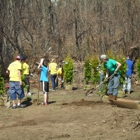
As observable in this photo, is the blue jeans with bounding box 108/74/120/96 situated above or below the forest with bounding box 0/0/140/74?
below

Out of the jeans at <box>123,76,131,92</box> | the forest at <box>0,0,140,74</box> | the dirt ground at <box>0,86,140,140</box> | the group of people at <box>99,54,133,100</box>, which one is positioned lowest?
the dirt ground at <box>0,86,140,140</box>

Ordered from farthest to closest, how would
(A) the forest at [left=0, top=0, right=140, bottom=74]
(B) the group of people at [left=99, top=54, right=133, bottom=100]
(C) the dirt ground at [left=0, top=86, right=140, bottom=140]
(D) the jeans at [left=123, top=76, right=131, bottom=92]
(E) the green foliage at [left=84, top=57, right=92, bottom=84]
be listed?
(A) the forest at [left=0, top=0, right=140, bottom=74] < (E) the green foliage at [left=84, top=57, right=92, bottom=84] < (D) the jeans at [left=123, top=76, right=131, bottom=92] < (B) the group of people at [left=99, top=54, right=133, bottom=100] < (C) the dirt ground at [left=0, top=86, right=140, bottom=140]

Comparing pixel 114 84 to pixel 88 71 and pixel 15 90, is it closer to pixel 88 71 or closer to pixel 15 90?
pixel 15 90

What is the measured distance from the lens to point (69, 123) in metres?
9.43

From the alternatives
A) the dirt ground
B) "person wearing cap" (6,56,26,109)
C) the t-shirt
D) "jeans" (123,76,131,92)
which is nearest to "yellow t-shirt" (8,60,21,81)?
"person wearing cap" (6,56,26,109)

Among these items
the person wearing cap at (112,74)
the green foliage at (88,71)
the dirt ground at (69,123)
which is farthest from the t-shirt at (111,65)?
the green foliage at (88,71)

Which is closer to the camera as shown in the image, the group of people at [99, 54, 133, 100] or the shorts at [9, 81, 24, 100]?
the group of people at [99, 54, 133, 100]

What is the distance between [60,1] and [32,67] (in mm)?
10747

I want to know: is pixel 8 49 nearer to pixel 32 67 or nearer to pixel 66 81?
pixel 32 67

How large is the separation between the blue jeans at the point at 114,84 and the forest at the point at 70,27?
653 inches

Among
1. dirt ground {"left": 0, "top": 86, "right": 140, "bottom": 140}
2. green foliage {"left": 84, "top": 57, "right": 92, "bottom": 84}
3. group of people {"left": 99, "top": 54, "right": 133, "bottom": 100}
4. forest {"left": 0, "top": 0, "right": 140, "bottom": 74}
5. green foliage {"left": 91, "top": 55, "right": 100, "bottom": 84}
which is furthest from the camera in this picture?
forest {"left": 0, "top": 0, "right": 140, "bottom": 74}

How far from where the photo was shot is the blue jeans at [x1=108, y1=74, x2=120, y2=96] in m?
12.3

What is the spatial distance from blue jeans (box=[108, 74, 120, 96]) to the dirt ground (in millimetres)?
563

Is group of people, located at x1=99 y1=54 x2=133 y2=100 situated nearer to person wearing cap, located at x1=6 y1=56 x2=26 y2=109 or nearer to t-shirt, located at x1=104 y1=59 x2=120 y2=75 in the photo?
t-shirt, located at x1=104 y1=59 x2=120 y2=75
